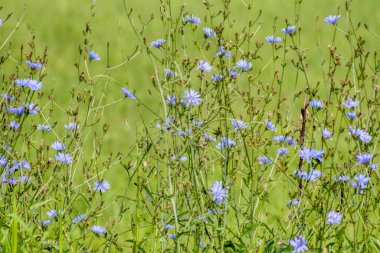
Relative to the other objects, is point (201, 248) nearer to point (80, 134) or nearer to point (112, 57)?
point (80, 134)

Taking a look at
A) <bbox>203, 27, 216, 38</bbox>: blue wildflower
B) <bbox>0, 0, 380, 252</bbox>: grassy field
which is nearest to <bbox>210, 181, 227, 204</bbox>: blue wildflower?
<bbox>203, 27, 216, 38</bbox>: blue wildflower

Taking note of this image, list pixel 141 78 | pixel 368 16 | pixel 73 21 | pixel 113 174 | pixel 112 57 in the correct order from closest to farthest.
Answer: pixel 113 174, pixel 141 78, pixel 112 57, pixel 73 21, pixel 368 16

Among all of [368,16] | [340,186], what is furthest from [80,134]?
[368,16]

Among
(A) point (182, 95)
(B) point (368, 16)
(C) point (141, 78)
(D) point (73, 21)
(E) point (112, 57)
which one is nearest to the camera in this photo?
(A) point (182, 95)

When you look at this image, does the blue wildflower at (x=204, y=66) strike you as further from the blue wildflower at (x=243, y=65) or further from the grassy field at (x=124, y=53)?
the grassy field at (x=124, y=53)

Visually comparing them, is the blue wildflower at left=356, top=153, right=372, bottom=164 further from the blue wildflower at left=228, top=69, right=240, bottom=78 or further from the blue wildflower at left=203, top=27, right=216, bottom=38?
the blue wildflower at left=203, top=27, right=216, bottom=38

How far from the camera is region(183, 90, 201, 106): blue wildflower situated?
2.36 metres

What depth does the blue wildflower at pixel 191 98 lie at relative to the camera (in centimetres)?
236

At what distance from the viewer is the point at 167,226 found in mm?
2393

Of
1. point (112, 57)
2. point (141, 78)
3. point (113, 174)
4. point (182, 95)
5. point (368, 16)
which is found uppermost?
point (368, 16)

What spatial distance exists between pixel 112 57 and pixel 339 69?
2275 millimetres

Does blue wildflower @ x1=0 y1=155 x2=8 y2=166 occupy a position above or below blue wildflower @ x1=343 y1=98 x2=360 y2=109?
above

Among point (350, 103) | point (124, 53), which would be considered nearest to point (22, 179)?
point (350, 103)

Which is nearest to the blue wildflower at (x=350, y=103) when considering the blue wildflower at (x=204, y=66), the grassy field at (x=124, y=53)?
the blue wildflower at (x=204, y=66)
